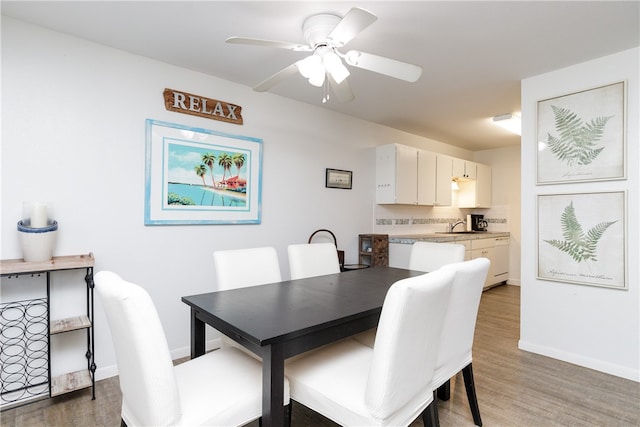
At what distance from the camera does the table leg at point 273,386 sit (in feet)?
4.13

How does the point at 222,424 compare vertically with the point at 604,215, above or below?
below

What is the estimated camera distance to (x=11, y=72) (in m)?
2.06

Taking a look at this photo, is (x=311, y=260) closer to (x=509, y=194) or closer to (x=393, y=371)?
(x=393, y=371)

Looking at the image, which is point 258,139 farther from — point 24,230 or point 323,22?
point 24,230

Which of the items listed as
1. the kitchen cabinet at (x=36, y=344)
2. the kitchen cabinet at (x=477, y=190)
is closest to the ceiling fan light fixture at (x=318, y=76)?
the kitchen cabinet at (x=36, y=344)

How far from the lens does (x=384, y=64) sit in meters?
1.83

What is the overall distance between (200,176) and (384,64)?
1.75m

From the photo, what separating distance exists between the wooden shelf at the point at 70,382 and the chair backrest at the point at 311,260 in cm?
146

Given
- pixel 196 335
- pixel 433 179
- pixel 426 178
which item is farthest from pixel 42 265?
pixel 433 179

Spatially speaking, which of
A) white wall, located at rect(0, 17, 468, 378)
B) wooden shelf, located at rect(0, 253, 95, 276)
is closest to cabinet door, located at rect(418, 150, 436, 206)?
white wall, located at rect(0, 17, 468, 378)

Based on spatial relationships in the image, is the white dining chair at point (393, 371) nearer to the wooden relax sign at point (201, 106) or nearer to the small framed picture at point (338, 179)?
the wooden relax sign at point (201, 106)

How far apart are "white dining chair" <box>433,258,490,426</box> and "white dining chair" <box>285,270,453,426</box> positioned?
0.43ft

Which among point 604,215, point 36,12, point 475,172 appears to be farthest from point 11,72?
point 475,172

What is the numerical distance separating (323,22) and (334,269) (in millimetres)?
1776
